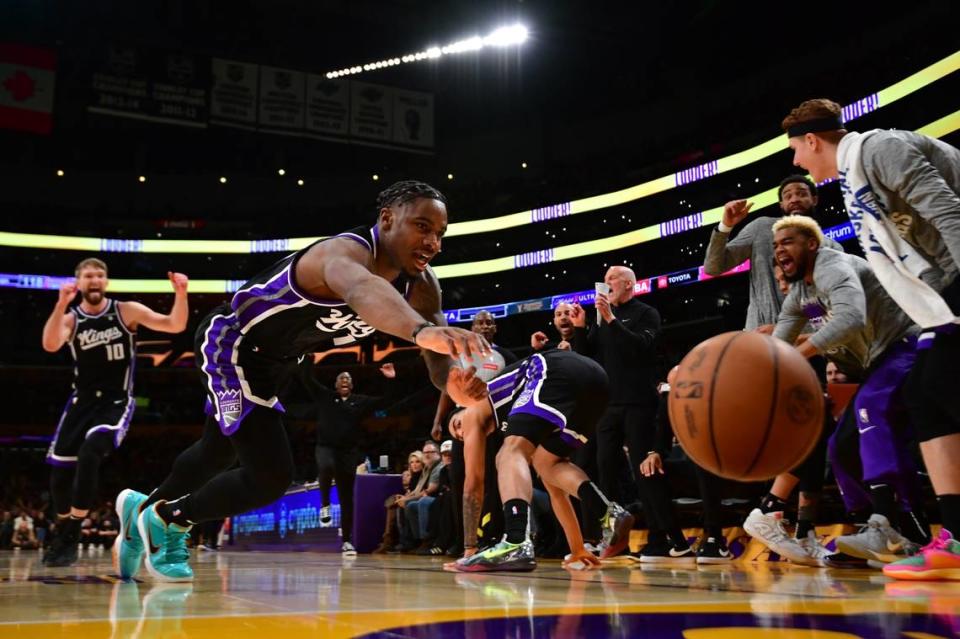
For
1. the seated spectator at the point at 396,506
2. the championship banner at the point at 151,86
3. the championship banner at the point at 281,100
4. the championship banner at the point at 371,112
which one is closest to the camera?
the seated spectator at the point at 396,506

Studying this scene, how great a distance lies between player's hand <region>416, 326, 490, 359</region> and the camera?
244cm

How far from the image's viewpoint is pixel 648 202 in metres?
27.1

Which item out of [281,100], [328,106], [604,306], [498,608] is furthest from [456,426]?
[328,106]

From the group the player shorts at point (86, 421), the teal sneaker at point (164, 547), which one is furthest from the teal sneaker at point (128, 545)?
the player shorts at point (86, 421)

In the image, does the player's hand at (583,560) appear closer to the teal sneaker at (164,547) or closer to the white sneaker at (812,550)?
the white sneaker at (812,550)

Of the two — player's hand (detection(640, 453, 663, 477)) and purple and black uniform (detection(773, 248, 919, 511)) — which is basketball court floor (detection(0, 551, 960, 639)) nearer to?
purple and black uniform (detection(773, 248, 919, 511))

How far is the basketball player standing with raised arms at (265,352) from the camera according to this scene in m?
3.42

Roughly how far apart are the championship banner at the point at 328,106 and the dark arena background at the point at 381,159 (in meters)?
0.07

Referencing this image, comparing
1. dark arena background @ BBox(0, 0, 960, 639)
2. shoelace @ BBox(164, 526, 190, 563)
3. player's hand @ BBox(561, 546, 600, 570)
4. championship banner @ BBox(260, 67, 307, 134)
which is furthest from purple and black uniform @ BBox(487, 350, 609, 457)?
championship banner @ BBox(260, 67, 307, 134)

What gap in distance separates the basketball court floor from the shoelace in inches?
8.2

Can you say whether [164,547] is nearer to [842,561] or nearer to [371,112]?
[842,561]

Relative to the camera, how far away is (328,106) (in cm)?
2483

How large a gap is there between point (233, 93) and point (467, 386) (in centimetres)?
2237

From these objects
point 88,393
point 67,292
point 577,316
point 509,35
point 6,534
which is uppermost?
point 509,35
